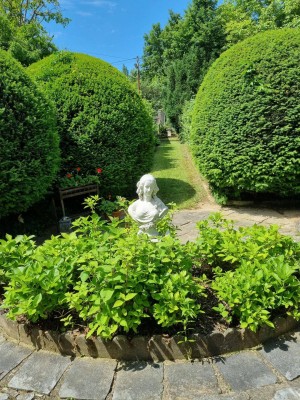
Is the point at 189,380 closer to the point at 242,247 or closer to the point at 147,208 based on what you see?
the point at 242,247

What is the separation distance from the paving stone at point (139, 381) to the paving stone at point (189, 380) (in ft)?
0.21

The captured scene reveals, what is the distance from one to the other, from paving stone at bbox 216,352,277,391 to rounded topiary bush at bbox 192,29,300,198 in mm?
3840

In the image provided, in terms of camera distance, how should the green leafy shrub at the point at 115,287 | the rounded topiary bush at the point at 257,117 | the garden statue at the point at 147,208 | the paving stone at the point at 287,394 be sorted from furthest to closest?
the rounded topiary bush at the point at 257,117 → the garden statue at the point at 147,208 → the green leafy shrub at the point at 115,287 → the paving stone at the point at 287,394

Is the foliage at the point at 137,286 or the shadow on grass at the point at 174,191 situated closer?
the foliage at the point at 137,286

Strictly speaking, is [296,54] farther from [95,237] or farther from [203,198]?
[95,237]

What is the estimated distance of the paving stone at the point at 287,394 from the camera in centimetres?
185

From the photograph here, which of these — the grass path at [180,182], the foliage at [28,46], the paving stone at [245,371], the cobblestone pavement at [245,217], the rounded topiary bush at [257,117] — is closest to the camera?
the paving stone at [245,371]

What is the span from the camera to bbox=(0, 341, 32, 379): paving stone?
7.23ft

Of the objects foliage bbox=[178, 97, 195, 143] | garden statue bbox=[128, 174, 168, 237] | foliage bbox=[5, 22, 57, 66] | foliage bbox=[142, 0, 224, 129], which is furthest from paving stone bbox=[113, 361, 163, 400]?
foliage bbox=[142, 0, 224, 129]

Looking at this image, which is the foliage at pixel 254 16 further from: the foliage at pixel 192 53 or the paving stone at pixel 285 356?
the paving stone at pixel 285 356

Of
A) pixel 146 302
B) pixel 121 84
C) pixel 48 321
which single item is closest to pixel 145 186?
pixel 146 302

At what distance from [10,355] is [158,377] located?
119 centimetres

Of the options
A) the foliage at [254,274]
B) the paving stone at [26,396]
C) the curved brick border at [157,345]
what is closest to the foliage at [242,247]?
the foliage at [254,274]

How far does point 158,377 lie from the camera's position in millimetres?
2057
